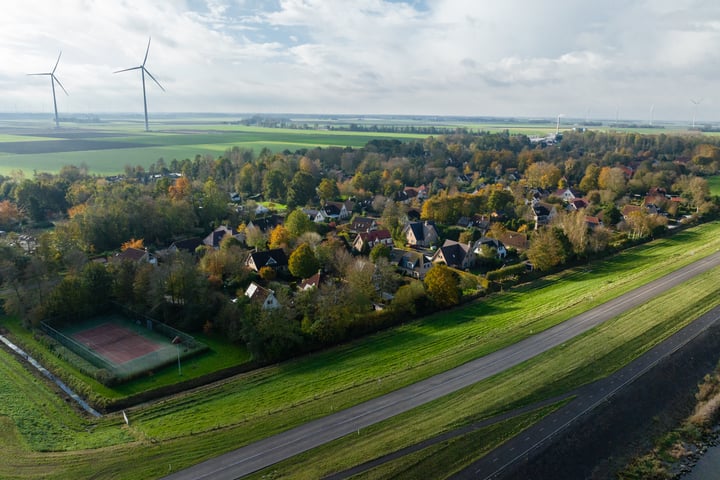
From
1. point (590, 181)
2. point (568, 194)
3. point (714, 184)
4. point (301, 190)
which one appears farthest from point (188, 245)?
point (714, 184)

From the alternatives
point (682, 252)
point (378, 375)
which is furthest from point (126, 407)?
point (682, 252)

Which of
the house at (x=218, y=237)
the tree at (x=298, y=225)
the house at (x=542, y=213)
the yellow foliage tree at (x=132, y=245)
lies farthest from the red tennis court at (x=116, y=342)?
the house at (x=542, y=213)

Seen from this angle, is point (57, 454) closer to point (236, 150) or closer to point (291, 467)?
point (291, 467)

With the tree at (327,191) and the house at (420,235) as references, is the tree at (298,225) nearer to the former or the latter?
the house at (420,235)

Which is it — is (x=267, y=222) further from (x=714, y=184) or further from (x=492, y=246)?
(x=714, y=184)

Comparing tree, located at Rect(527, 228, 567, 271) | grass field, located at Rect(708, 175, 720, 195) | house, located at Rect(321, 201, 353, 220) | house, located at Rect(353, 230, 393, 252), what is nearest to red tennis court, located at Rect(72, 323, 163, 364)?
house, located at Rect(353, 230, 393, 252)

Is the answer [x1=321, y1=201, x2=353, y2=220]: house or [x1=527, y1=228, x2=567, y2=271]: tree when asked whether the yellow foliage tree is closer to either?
[x1=321, y1=201, x2=353, y2=220]: house
